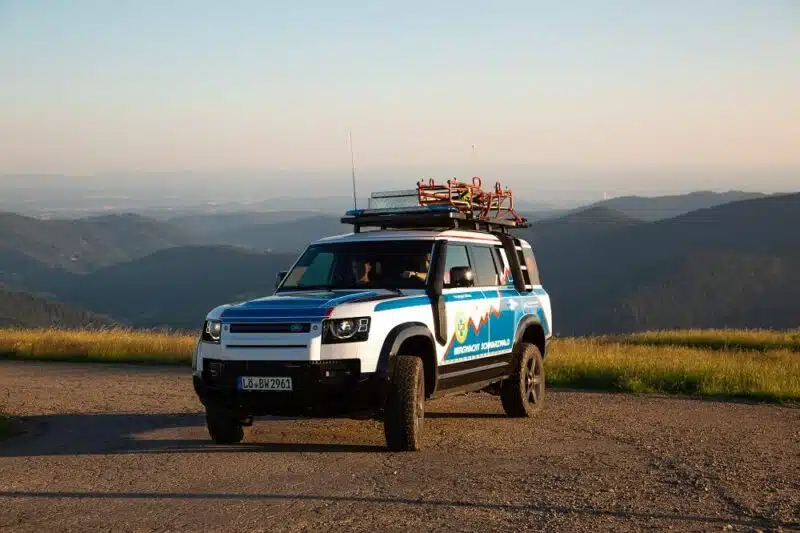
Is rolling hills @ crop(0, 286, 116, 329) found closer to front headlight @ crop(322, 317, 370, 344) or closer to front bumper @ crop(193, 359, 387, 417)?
front bumper @ crop(193, 359, 387, 417)

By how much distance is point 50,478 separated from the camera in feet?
28.3

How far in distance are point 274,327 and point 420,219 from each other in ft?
9.20

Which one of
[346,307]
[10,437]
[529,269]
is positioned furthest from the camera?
[529,269]

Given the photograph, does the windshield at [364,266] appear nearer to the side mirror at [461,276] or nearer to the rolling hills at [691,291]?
the side mirror at [461,276]

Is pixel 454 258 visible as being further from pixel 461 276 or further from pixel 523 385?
pixel 523 385

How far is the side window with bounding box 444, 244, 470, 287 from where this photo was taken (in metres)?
10.8

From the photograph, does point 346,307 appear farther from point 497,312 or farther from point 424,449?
point 497,312

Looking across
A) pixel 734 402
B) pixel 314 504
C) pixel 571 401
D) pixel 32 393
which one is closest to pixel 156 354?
pixel 32 393

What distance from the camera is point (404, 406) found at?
9.37 m

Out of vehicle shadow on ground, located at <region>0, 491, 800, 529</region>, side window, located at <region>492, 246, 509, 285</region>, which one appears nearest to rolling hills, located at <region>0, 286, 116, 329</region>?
side window, located at <region>492, 246, 509, 285</region>

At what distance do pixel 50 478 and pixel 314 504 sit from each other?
8.33 ft

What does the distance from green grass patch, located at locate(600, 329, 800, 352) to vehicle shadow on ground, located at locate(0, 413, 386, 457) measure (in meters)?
20.2

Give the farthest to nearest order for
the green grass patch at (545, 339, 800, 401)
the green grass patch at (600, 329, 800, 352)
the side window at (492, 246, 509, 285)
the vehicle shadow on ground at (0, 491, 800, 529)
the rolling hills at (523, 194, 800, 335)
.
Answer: the rolling hills at (523, 194, 800, 335) < the green grass patch at (600, 329, 800, 352) < the green grass patch at (545, 339, 800, 401) < the side window at (492, 246, 509, 285) < the vehicle shadow on ground at (0, 491, 800, 529)

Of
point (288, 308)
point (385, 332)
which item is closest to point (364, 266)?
point (385, 332)
